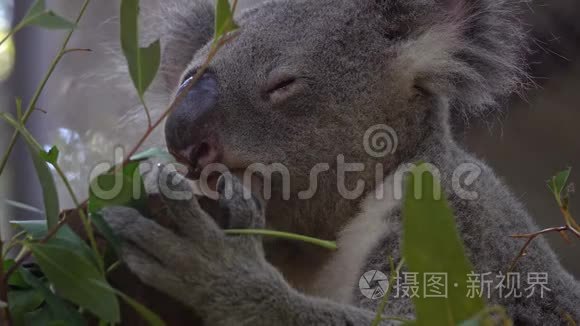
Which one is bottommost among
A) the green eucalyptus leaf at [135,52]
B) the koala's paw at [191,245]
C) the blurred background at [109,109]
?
the blurred background at [109,109]

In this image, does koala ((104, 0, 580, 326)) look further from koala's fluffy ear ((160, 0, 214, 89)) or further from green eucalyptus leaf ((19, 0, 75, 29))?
green eucalyptus leaf ((19, 0, 75, 29))

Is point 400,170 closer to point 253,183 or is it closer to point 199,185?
point 253,183

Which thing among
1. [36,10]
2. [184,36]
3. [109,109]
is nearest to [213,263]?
[36,10]

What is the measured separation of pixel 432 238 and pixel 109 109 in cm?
250

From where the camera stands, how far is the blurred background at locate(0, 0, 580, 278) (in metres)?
2.49

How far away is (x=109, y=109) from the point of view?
2857mm

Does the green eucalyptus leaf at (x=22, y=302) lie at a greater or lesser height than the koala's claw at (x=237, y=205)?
greater

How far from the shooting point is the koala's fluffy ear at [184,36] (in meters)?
2.12

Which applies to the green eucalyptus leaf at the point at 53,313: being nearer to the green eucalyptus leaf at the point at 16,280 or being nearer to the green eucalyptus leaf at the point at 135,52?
the green eucalyptus leaf at the point at 16,280

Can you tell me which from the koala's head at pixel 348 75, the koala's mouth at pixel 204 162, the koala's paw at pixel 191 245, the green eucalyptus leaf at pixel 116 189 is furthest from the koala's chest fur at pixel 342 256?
the green eucalyptus leaf at pixel 116 189

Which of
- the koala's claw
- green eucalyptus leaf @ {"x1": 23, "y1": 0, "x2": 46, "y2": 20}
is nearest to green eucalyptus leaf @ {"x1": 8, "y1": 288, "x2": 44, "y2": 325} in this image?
the koala's claw

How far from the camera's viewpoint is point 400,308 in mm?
1285

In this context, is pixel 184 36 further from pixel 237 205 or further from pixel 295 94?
pixel 237 205

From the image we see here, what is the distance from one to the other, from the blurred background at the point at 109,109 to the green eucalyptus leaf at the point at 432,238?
5.02 feet
